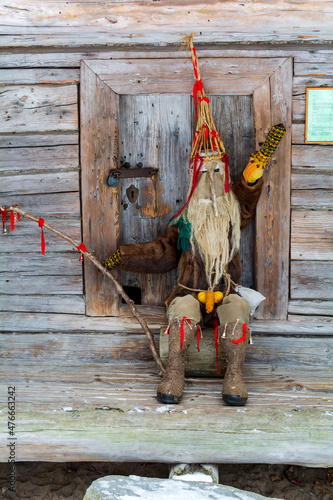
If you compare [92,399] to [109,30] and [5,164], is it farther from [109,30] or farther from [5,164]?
[109,30]

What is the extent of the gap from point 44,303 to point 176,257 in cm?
98

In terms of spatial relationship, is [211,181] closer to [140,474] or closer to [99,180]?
[99,180]

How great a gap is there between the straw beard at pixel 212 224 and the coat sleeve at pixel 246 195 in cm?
5

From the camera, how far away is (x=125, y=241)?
313 cm

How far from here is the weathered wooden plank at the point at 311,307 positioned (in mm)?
3061

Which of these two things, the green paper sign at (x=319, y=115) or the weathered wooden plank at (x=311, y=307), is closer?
the green paper sign at (x=319, y=115)

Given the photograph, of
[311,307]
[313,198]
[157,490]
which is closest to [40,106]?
[313,198]

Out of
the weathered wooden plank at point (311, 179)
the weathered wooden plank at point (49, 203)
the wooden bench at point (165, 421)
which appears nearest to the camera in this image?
the wooden bench at point (165, 421)

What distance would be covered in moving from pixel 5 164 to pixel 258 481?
8.12 feet

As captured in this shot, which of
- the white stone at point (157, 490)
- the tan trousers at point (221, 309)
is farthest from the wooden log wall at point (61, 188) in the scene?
the white stone at point (157, 490)

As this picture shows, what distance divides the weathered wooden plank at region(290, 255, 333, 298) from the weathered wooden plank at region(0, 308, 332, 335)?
19cm

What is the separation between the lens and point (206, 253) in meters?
2.73

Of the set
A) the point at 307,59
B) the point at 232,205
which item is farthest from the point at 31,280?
the point at 307,59

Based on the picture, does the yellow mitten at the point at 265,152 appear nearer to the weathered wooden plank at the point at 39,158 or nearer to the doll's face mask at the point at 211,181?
the doll's face mask at the point at 211,181
